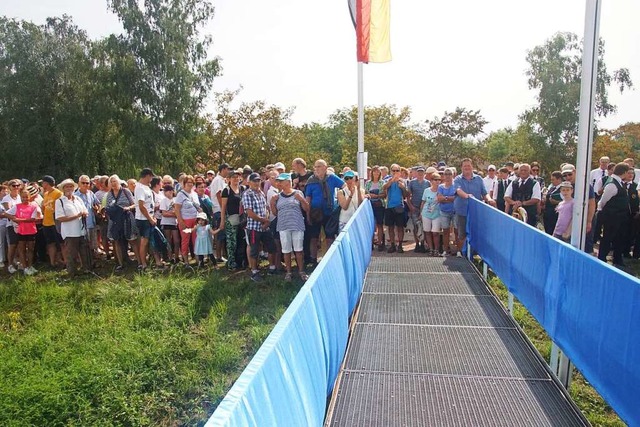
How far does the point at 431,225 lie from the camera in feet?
30.9

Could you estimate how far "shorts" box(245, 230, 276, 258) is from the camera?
27.9 ft

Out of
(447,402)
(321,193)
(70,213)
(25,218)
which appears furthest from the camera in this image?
(25,218)

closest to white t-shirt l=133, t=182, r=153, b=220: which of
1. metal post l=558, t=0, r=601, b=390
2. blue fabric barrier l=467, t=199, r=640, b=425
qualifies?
blue fabric barrier l=467, t=199, r=640, b=425

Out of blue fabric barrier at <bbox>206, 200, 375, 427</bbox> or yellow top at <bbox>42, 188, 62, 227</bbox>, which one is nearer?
blue fabric barrier at <bbox>206, 200, 375, 427</bbox>

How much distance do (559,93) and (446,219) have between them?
104ft

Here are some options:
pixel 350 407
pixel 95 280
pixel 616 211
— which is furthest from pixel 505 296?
pixel 95 280

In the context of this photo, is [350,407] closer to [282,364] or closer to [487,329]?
[282,364]

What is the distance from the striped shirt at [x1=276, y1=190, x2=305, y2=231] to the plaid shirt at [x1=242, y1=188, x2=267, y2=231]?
1.20ft

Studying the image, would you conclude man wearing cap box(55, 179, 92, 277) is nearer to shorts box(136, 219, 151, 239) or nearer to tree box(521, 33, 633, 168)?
shorts box(136, 219, 151, 239)

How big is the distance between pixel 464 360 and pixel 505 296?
9.72 feet

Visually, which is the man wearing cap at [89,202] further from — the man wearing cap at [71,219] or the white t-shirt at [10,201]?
the white t-shirt at [10,201]

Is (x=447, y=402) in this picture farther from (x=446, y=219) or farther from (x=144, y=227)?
(x=144, y=227)

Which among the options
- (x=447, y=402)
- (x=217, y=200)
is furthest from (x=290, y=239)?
(x=447, y=402)

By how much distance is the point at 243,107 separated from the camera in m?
27.1
